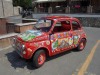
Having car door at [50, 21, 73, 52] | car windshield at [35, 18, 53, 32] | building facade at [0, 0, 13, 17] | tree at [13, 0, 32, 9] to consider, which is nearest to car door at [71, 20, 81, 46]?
car door at [50, 21, 73, 52]

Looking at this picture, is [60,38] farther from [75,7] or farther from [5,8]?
[75,7]

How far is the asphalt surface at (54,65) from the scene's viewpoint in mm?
6306

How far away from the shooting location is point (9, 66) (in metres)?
6.79

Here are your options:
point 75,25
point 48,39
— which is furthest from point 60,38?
point 75,25

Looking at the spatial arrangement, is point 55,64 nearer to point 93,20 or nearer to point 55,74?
point 55,74

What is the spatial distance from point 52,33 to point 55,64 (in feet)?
4.20

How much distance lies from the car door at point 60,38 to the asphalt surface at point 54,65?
0.56m

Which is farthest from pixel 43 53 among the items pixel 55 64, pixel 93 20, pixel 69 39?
pixel 93 20

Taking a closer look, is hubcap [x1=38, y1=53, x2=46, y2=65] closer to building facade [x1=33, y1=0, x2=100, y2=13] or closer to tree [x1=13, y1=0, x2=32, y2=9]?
building facade [x1=33, y1=0, x2=100, y2=13]

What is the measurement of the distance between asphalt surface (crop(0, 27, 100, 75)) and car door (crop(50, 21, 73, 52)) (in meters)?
0.56

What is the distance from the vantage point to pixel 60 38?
24.2 ft

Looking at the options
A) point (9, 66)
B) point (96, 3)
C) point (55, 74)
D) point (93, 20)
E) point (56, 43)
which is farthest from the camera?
point (96, 3)

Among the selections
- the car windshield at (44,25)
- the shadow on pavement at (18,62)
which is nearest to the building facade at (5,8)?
the shadow on pavement at (18,62)

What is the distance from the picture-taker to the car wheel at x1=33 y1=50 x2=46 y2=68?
21.2ft
